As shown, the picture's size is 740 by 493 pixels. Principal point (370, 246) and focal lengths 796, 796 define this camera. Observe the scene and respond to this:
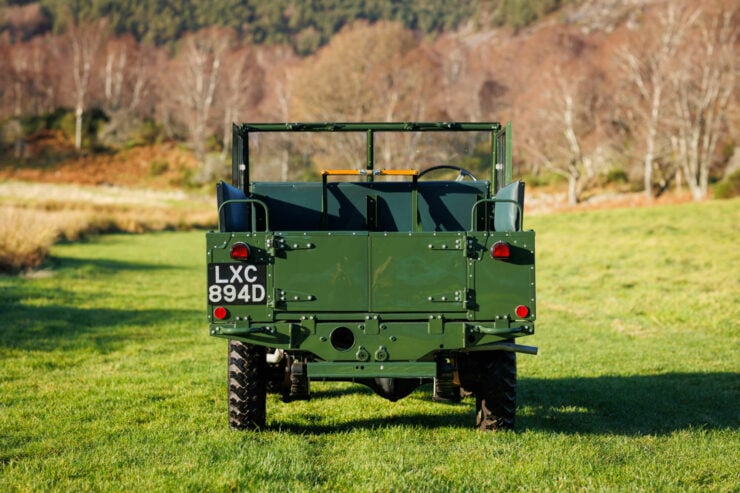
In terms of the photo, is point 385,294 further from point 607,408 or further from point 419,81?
point 419,81

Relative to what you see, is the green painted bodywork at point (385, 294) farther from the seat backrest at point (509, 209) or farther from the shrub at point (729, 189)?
the shrub at point (729, 189)

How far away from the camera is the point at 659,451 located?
6.06m

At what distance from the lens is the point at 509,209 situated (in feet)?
22.3

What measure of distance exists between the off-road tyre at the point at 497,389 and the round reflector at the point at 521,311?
1.85 ft

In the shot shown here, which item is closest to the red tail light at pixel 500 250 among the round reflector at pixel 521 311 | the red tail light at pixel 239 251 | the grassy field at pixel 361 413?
the round reflector at pixel 521 311

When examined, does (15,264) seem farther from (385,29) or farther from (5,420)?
(385,29)

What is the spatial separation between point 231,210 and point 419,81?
4956cm

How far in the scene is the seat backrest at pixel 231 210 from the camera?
20.7 feet

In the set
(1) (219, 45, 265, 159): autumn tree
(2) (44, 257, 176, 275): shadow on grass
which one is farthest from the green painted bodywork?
(1) (219, 45, 265, 159): autumn tree

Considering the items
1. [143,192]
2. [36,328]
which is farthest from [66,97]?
[36,328]

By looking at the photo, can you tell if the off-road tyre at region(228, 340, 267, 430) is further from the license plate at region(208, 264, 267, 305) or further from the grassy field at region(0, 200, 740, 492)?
the license plate at region(208, 264, 267, 305)

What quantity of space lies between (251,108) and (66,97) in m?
18.8

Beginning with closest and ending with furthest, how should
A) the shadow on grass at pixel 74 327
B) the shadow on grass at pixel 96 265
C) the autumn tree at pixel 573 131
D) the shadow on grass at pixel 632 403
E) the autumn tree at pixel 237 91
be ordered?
the shadow on grass at pixel 632 403 → the shadow on grass at pixel 74 327 → the shadow on grass at pixel 96 265 → the autumn tree at pixel 573 131 → the autumn tree at pixel 237 91

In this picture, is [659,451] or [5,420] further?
[5,420]
